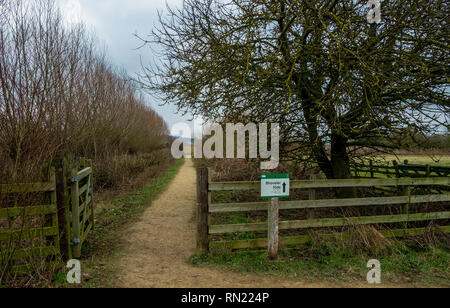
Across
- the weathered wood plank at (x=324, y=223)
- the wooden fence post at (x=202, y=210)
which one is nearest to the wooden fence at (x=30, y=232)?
the wooden fence post at (x=202, y=210)

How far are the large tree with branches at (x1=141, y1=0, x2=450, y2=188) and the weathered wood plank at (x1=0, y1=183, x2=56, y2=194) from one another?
3.18 m

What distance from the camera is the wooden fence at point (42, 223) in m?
3.65

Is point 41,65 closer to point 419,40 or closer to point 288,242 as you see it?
point 288,242

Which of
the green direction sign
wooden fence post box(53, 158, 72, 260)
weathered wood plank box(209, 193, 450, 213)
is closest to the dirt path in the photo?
wooden fence post box(53, 158, 72, 260)

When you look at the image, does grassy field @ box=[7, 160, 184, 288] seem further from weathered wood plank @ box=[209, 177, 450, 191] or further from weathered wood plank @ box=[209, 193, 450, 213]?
weathered wood plank @ box=[209, 177, 450, 191]

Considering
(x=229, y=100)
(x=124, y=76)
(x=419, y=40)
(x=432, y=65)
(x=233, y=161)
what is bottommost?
(x=233, y=161)

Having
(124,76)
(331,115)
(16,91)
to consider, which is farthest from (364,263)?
(124,76)

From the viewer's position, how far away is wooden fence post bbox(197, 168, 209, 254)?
456cm

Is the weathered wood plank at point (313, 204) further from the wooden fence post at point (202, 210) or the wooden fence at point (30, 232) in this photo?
the wooden fence at point (30, 232)

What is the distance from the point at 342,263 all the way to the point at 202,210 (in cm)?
234

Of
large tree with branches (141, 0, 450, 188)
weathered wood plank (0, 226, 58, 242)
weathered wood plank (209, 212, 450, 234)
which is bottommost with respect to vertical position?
weathered wood plank (209, 212, 450, 234)

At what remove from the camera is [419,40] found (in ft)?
15.6

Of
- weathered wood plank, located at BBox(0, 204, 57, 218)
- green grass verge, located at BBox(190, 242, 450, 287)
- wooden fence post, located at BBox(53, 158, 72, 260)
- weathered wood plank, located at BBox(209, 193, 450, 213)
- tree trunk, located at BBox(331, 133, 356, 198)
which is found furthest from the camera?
tree trunk, located at BBox(331, 133, 356, 198)

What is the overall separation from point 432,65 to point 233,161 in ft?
33.9
